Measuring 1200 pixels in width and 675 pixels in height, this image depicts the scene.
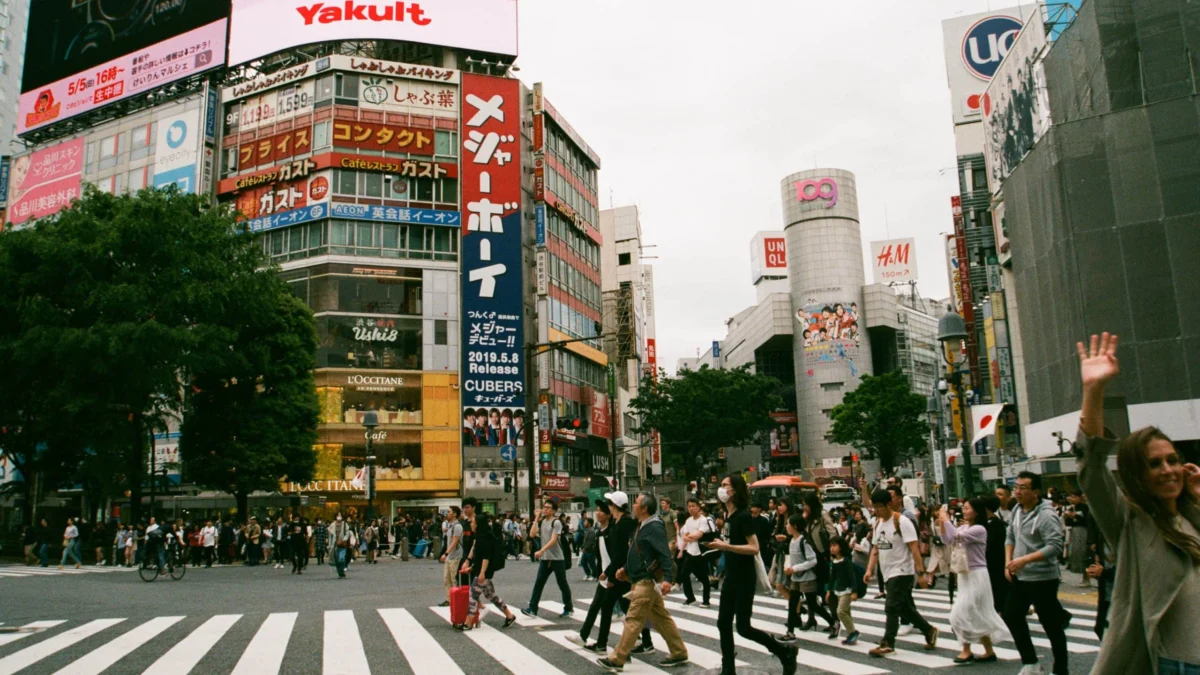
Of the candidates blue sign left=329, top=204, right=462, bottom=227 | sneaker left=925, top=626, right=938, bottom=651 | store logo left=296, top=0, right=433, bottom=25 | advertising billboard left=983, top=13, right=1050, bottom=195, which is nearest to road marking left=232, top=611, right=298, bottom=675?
sneaker left=925, top=626, right=938, bottom=651

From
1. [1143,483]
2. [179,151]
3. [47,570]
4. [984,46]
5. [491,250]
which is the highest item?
[984,46]

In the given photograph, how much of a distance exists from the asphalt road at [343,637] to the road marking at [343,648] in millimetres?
15

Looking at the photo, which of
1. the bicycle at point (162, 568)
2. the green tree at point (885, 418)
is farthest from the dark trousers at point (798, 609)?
the green tree at point (885, 418)

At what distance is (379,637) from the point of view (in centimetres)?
1084

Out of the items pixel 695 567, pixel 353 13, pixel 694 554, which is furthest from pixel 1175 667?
pixel 353 13

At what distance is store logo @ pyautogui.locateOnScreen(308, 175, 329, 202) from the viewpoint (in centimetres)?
4456

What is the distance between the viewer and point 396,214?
45375 millimetres

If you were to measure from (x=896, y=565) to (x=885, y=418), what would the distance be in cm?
5910

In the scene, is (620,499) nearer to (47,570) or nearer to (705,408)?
(47,570)

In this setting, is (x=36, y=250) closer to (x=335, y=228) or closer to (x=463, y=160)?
(x=335, y=228)

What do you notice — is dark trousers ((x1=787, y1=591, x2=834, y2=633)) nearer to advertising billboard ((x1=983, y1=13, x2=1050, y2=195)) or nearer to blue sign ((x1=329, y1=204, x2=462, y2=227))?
advertising billboard ((x1=983, y1=13, x2=1050, y2=195))

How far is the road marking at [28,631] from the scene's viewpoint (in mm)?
10914

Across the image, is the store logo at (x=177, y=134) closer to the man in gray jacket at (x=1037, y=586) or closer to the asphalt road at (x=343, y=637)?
the asphalt road at (x=343, y=637)

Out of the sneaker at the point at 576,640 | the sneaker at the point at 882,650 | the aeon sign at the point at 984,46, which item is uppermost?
the aeon sign at the point at 984,46
